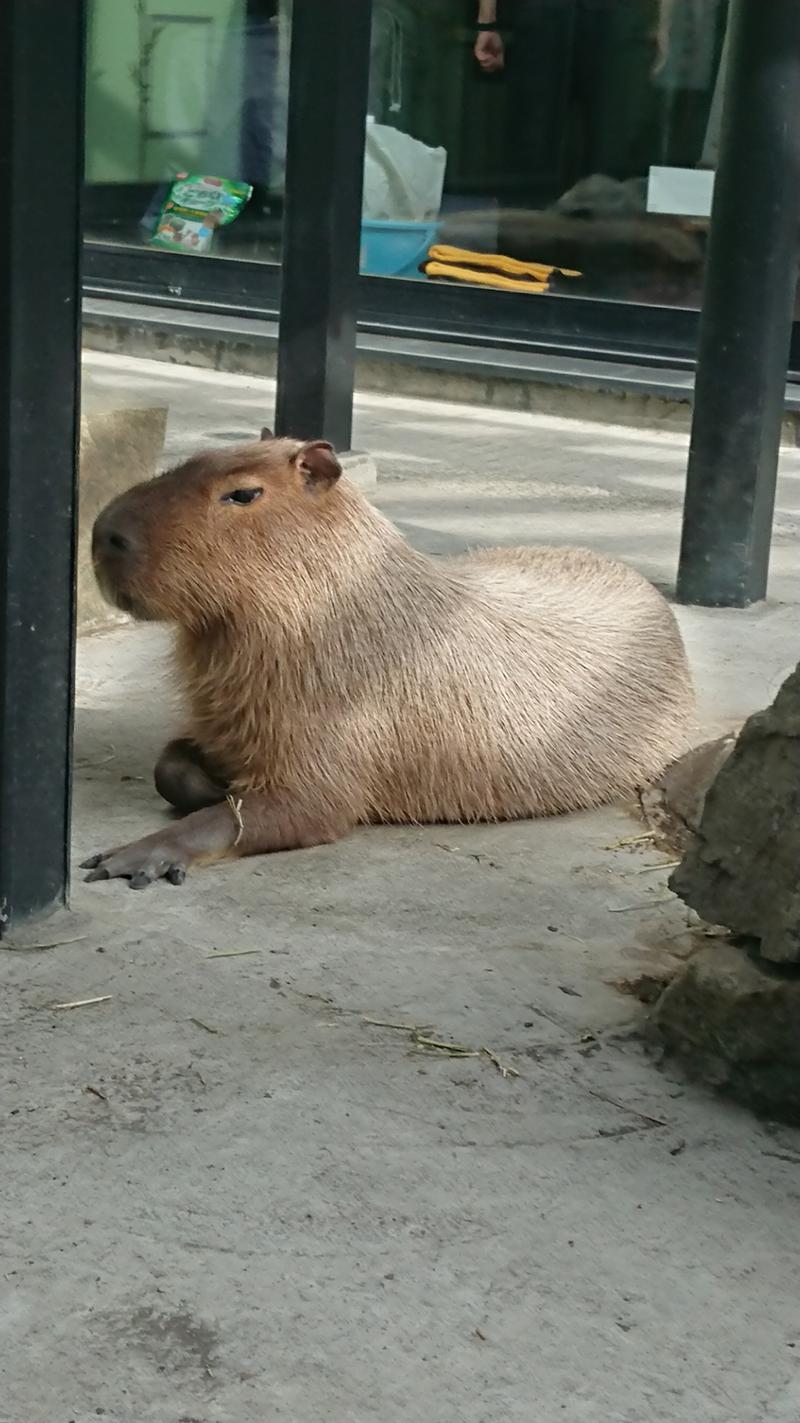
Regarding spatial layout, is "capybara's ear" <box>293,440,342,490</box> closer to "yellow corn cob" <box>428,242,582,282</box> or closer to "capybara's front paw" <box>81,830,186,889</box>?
"capybara's front paw" <box>81,830,186,889</box>

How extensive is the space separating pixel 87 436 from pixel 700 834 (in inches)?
115

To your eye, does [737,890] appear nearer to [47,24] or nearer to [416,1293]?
[416,1293]

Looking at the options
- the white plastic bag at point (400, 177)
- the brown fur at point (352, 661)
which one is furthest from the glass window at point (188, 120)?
the brown fur at point (352, 661)

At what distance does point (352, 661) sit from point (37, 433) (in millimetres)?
1030

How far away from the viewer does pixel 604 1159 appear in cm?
281

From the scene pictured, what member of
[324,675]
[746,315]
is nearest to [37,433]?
[324,675]

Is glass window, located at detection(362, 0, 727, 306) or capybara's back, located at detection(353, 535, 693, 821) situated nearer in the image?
capybara's back, located at detection(353, 535, 693, 821)

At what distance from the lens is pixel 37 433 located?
325cm

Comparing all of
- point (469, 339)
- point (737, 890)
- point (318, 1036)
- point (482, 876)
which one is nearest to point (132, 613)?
point (482, 876)

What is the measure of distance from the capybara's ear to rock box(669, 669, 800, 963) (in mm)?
1284

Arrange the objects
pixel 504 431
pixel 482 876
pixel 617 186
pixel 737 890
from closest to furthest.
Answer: pixel 737 890
pixel 482 876
pixel 504 431
pixel 617 186

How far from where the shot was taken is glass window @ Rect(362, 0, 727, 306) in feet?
31.2

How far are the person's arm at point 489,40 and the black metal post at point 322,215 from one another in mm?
3625

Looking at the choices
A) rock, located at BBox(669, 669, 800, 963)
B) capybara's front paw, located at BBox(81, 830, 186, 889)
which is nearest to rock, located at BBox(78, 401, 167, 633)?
capybara's front paw, located at BBox(81, 830, 186, 889)
